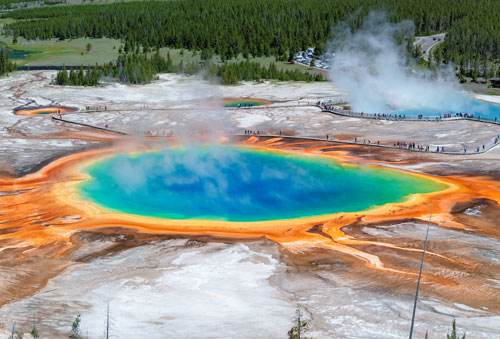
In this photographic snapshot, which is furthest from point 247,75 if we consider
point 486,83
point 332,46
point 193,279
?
point 193,279

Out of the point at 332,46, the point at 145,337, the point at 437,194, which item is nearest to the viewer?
the point at 145,337

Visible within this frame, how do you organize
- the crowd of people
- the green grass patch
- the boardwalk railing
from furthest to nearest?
the green grass patch
the crowd of people
the boardwalk railing

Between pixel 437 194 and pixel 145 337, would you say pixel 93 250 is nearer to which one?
pixel 145 337

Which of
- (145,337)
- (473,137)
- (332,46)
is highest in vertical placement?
(332,46)

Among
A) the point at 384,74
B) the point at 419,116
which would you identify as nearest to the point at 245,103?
the point at 384,74

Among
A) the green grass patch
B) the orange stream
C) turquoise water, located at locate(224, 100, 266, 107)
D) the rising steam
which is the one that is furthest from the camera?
the green grass patch

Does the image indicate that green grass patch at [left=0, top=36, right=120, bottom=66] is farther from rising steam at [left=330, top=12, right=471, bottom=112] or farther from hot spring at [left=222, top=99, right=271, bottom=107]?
rising steam at [left=330, top=12, right=471, bottom=112]

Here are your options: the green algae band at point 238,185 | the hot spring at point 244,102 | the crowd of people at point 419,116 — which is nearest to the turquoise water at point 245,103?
the hot spring at point 244,102

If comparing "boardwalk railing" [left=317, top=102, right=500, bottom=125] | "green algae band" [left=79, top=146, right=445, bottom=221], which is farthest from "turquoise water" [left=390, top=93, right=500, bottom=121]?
"green algae band" [left=79, top=146, right=445, bottom=221]
